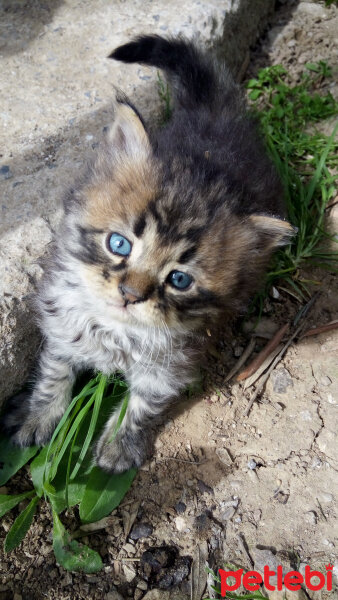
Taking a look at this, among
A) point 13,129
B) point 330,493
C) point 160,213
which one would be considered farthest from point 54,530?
point 13,129

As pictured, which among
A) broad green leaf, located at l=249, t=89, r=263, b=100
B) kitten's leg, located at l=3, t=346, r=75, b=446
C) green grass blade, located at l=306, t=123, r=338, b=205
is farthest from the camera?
broad green leaf, located at l=249, t=89, r=263, b=100

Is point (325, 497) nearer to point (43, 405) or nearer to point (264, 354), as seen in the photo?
point (264, 354)

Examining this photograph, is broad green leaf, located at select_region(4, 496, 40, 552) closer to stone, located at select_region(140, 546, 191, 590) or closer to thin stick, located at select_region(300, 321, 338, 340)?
stone, located at select_region(140, 546, 191, 590)

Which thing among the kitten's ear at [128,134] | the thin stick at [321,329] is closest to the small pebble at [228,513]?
the thin stick at [321,329]

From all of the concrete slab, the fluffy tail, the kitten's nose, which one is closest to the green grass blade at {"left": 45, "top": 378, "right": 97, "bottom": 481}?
the concrete slab

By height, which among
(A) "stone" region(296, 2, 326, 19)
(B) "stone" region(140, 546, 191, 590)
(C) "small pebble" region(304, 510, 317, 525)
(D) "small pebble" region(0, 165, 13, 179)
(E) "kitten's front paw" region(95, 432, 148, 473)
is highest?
(A) "stone" region(296, 2, 326, 19)

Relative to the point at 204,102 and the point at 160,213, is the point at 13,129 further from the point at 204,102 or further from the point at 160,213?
the point at 160,213

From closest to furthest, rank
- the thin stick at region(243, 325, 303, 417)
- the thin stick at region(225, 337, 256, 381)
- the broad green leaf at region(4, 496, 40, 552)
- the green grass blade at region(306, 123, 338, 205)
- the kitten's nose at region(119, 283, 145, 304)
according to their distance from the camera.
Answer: the kitten's nose at region(119, 283, 145, 304)
the broad green leaf at region(4, 496, 40, 552)
the thin stick at region(243, 325, 303, 417)
the thin stick at region(225, 337, 256, 381)
the green grass blade at region(306, 123, 338, 205)

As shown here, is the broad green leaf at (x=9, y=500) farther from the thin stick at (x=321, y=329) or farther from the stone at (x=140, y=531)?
the thin stick at (x=321, y=329)
